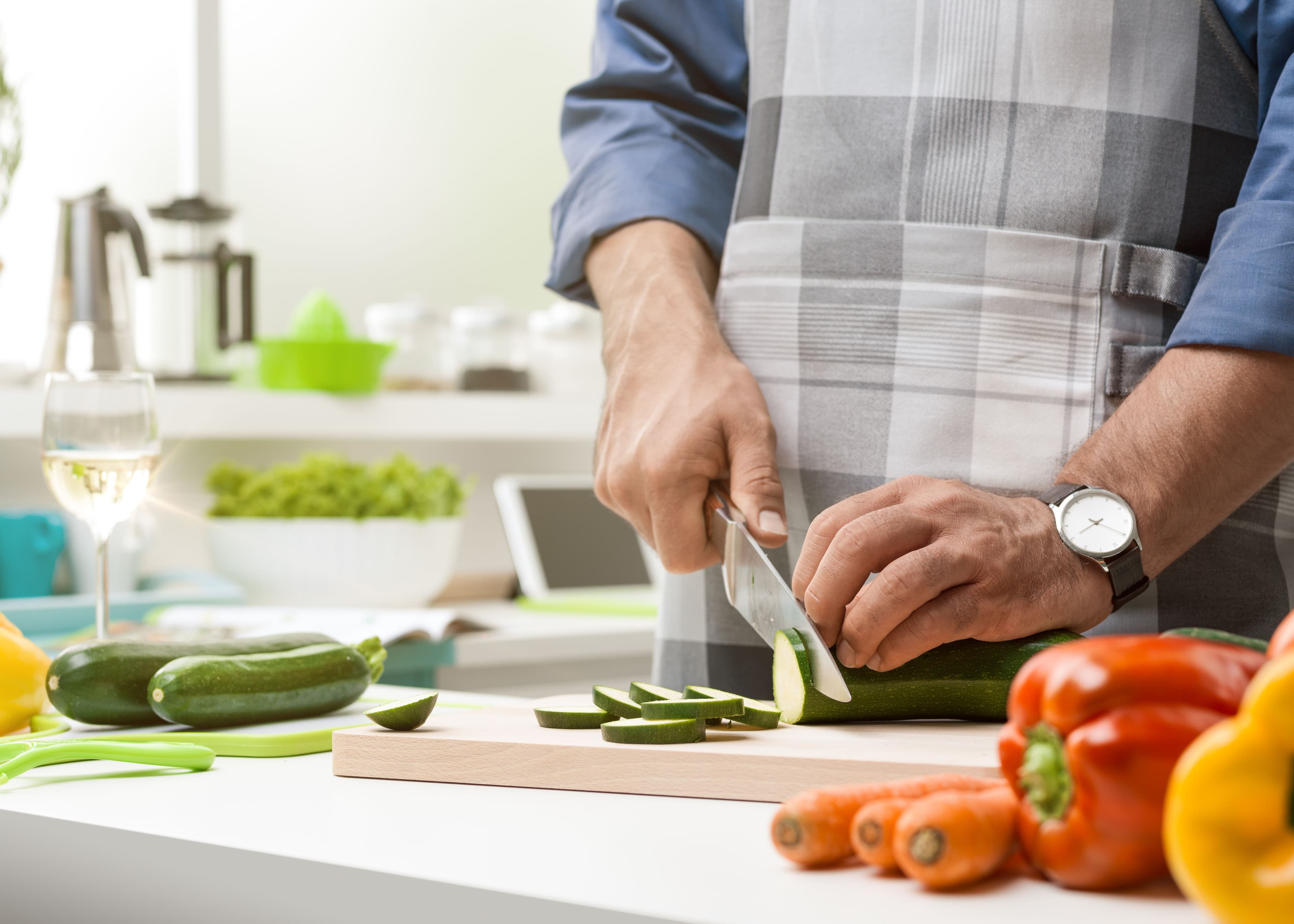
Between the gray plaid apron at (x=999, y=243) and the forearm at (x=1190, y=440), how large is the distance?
0.42 feet

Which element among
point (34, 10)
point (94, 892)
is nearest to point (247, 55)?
point (34, 10)

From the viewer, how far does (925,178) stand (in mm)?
1200

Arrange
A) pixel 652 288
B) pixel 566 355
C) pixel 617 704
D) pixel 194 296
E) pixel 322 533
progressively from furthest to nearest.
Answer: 1. pixel 566 355
2. pixel 194 296
3. pixel 322 533
4. pixel 652 288
5. pixel 617 704

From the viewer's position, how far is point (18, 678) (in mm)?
990

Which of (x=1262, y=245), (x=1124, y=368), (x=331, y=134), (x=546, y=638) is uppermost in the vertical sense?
(x=331, y=134)

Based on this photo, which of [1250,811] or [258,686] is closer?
[1250,811]

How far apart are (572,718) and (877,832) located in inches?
13.9

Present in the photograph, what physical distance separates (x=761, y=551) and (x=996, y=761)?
0.89ft

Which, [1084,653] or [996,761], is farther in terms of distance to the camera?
[996,761]

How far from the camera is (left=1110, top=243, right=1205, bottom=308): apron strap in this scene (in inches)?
44.5

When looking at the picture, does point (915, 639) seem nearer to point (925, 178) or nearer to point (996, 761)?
point (996, 761)

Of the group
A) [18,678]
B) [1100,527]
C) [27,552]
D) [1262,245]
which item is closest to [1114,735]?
[1100,527]

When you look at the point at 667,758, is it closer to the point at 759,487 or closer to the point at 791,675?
the point at 791,675

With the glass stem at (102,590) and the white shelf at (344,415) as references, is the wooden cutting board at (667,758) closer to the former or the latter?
the glass stem at (102,590)
